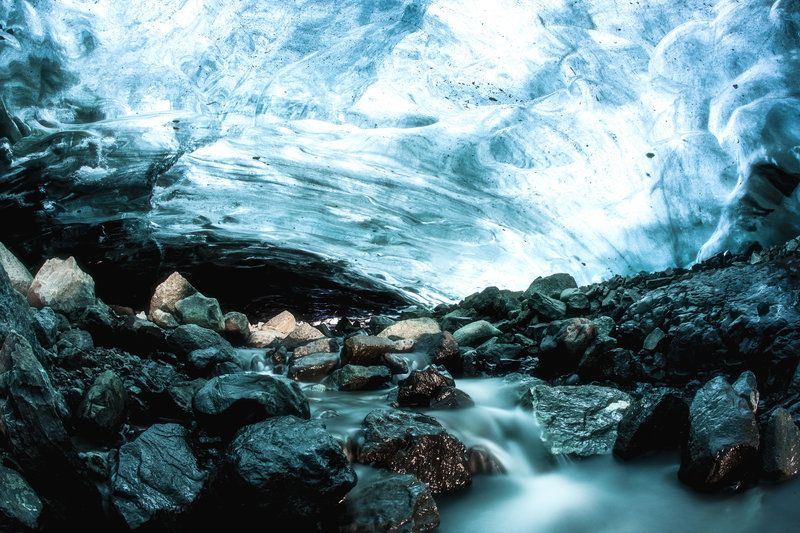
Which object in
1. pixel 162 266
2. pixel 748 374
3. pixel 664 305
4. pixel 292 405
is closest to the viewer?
pixel 748 374

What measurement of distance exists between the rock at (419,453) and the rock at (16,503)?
174 cm

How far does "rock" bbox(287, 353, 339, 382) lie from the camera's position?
17.6 feet

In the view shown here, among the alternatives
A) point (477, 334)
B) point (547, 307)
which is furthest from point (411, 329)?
point (547, 307)

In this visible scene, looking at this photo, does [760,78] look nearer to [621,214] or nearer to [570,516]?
[621,214]

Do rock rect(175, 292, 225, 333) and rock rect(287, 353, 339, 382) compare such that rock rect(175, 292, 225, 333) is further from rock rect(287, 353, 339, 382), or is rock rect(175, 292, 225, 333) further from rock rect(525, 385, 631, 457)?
rock rect(525, 385, 631, 457)

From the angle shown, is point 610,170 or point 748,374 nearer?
point 748,374

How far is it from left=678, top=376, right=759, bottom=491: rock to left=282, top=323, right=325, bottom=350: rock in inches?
197

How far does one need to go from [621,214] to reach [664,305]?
539cm

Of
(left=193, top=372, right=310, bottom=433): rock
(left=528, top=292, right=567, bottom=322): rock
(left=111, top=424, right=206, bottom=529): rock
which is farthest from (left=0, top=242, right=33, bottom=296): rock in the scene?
(left=528, top=292, right=567, bottom=322): rock

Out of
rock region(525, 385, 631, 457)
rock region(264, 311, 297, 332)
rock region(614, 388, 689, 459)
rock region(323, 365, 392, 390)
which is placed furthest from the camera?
rock region(264, 311, 297, 332)

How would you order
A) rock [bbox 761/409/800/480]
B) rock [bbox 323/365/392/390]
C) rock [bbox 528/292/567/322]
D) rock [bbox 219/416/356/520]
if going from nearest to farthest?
rock [bbox 219/416/356/520] < rock [bbox 761/409/800/480] < rock [bbox 323/365/392/390] < rock [bbox 528/292/567/322]

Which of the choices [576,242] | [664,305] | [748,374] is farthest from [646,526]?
[576,242]

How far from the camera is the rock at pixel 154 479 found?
8.18ft

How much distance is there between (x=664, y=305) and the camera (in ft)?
16.3
